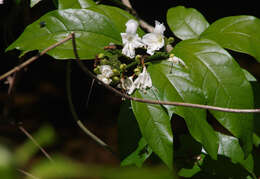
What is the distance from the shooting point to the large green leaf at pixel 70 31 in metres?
0.95

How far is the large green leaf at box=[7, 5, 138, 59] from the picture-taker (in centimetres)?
95

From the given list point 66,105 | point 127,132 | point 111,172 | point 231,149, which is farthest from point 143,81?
point 66,105

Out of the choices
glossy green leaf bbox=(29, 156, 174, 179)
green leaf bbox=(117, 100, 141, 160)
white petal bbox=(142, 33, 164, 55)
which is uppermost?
glossy green leaf bbox=(29, 156, 174, 179)

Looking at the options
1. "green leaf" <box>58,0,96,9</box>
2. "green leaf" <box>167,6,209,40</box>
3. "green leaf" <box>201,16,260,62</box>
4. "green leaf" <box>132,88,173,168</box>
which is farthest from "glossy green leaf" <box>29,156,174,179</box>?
"green leaf" <box>167,6,209,40</box>

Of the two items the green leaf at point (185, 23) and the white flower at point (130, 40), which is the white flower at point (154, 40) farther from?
the green leaf at point (185, 23)

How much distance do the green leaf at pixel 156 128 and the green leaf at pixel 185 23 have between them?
1.60 ft

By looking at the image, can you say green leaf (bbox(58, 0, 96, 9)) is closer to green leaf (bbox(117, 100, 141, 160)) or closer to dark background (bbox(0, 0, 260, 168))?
green leaf (bbox(117, 100, 141, 160))

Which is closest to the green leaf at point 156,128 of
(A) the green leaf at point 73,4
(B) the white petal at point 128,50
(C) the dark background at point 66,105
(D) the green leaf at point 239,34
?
(B) the white petal at point 128,50

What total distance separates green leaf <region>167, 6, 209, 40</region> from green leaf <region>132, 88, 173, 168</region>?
0.49 meters

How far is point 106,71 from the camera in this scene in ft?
3.14

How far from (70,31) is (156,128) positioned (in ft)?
1.33

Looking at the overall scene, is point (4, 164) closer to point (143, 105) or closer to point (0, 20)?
point (143, 105)

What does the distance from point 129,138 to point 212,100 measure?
0.96ft

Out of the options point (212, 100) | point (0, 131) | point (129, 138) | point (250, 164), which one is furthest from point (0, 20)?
Answer: point (0, 131)
